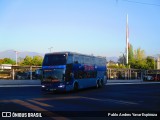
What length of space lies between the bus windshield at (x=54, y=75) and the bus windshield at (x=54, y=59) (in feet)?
2.17

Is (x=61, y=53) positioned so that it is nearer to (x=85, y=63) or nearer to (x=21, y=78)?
(x=85, y=63)

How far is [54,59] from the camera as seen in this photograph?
28766 mm

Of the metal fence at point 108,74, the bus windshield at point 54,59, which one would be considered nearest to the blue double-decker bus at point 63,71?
the bus windshield at point 54,59

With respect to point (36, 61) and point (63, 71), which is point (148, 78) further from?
point (63, 71)

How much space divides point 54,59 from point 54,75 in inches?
57.4

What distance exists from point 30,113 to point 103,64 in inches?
1038

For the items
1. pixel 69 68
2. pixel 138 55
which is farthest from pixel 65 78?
pixel 138 55

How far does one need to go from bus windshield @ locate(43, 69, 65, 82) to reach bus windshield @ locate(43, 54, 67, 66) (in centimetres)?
66

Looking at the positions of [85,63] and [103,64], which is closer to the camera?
[85,63]

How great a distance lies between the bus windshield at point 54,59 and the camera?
28.3m

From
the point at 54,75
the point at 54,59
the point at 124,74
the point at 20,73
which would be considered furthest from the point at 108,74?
the point at 54,75

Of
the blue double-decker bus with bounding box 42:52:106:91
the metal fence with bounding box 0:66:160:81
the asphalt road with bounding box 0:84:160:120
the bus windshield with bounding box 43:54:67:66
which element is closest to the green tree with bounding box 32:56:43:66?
the metal fence with bounding box 0:66:160:81

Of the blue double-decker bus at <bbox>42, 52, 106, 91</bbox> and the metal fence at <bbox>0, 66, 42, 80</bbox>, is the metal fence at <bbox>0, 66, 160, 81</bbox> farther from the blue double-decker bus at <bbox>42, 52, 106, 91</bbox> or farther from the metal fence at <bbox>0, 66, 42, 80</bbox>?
the blue double-decker bus at <bbox>42, 52, 106, 91</bbox>

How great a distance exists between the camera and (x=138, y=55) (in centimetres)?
13500
